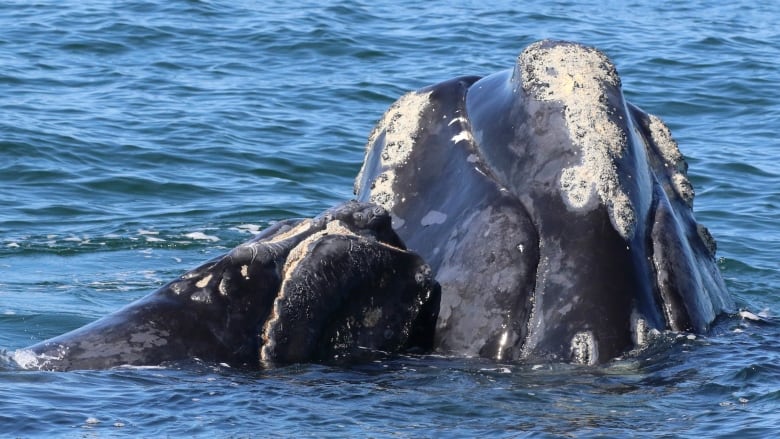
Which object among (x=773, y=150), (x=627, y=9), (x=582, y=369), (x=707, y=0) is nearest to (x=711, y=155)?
(x=773, y=150)

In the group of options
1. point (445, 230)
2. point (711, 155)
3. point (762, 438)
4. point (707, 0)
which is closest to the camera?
point (762, 438)

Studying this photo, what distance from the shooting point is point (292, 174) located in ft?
44.7

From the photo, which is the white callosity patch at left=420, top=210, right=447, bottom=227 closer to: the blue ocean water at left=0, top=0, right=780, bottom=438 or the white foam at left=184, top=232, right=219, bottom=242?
the blue ocean water at left=0, top=0, right=780, bottom=438

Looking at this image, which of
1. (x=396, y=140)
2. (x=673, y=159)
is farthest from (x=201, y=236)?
(x=673, y=159)

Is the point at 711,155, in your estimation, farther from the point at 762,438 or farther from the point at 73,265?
the point at 762,438

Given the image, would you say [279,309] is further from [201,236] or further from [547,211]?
[201,236]

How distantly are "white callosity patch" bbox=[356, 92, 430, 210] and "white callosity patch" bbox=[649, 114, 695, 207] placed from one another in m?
1.02

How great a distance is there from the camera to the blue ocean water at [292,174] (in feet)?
15.9

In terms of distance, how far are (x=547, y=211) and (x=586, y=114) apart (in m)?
0.47

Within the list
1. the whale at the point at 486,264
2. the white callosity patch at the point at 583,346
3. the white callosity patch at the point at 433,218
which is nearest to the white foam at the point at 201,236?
the whale at the point at 486,264

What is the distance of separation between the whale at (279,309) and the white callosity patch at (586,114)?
0.73 metres

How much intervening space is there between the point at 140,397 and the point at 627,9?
23.0m

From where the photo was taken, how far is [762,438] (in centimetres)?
473

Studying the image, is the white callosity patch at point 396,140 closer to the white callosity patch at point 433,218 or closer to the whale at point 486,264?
the whale at point 486,264
